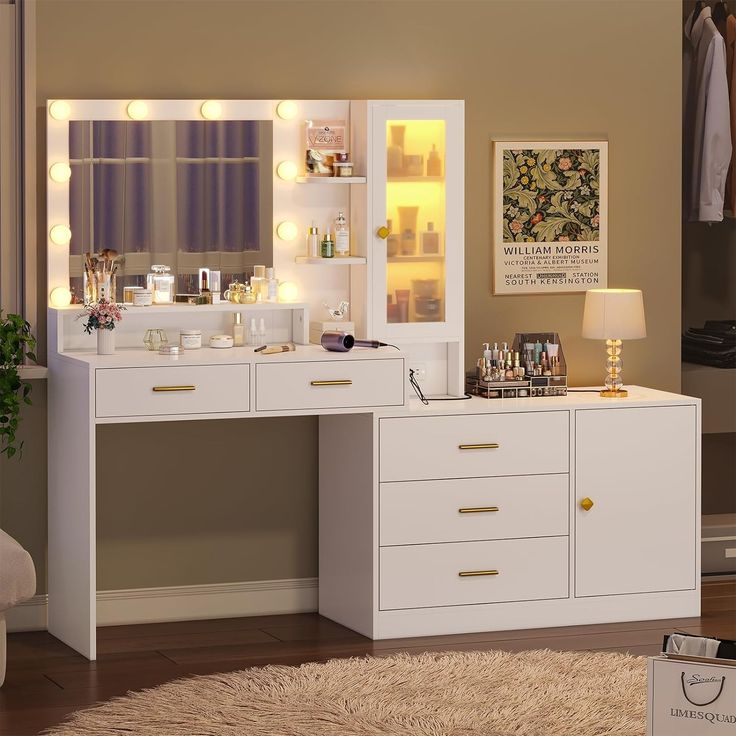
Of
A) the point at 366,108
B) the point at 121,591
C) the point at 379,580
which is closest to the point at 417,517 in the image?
the point at 379,580

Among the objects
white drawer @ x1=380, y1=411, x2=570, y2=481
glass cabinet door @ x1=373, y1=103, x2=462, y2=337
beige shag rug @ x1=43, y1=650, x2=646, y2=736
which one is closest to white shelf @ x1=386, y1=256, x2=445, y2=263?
glass cabinet door @ x1=373, y1=103, x2=462, y2=337

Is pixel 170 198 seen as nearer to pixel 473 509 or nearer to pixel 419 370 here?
pixel 419 370

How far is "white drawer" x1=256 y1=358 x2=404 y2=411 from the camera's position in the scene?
14.9 ft

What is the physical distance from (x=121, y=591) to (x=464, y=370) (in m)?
1.41

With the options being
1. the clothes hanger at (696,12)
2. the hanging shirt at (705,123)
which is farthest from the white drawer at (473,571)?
the clothes hanger at (696,12)

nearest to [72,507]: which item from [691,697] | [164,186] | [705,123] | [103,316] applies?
[103,316]

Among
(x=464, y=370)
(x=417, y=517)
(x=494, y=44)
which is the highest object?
(x=494, y=44)

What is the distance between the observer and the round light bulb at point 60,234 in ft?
15.5

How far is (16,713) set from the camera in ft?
13.1

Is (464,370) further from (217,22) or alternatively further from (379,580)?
(217,22)

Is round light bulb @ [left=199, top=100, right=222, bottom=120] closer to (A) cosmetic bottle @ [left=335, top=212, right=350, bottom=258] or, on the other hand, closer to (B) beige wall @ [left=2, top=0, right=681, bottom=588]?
(B) beige wall @ [left=2, top=0, right=681, bottom=588]

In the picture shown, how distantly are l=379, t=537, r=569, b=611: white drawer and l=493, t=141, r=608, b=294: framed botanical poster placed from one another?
1000mm

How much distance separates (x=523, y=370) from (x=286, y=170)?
108 cm

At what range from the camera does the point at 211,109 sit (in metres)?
4.85
